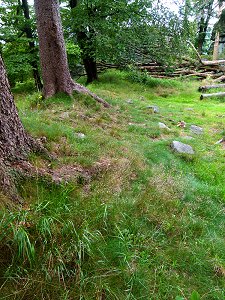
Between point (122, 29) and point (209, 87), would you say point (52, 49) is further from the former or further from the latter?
point (209, 87)

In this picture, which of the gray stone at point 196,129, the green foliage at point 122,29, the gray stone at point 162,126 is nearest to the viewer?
the gray stone at point 162,126

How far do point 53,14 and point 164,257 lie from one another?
5.64 meters

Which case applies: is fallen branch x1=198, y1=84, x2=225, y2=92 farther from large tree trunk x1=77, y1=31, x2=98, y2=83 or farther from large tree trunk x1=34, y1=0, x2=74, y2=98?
large tree trunk x1=34, y1=0, x2=74, y2=98

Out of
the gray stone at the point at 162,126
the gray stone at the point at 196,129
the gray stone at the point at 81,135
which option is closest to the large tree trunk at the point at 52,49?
the gray stone at the point at 81,135

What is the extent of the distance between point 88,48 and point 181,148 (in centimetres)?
724

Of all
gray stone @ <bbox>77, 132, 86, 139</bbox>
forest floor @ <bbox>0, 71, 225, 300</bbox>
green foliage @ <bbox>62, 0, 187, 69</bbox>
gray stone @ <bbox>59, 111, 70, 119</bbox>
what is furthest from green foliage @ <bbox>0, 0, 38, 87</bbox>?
gray stone @ <bbox>77, 132, 86, 139</bbox>

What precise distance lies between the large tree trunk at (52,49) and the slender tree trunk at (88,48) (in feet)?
13.8

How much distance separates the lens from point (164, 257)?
2.30m

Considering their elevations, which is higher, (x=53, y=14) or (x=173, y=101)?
(x=53, y=14)

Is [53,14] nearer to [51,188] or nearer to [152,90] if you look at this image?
[51,188]

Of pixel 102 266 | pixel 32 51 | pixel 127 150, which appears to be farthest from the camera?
pixel 32 51

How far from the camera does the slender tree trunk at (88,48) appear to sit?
1021cm

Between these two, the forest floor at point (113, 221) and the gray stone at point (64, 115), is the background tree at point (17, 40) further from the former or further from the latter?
the forest floor at point (113, 221)

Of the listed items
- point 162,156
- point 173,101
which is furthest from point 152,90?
point 162,156
